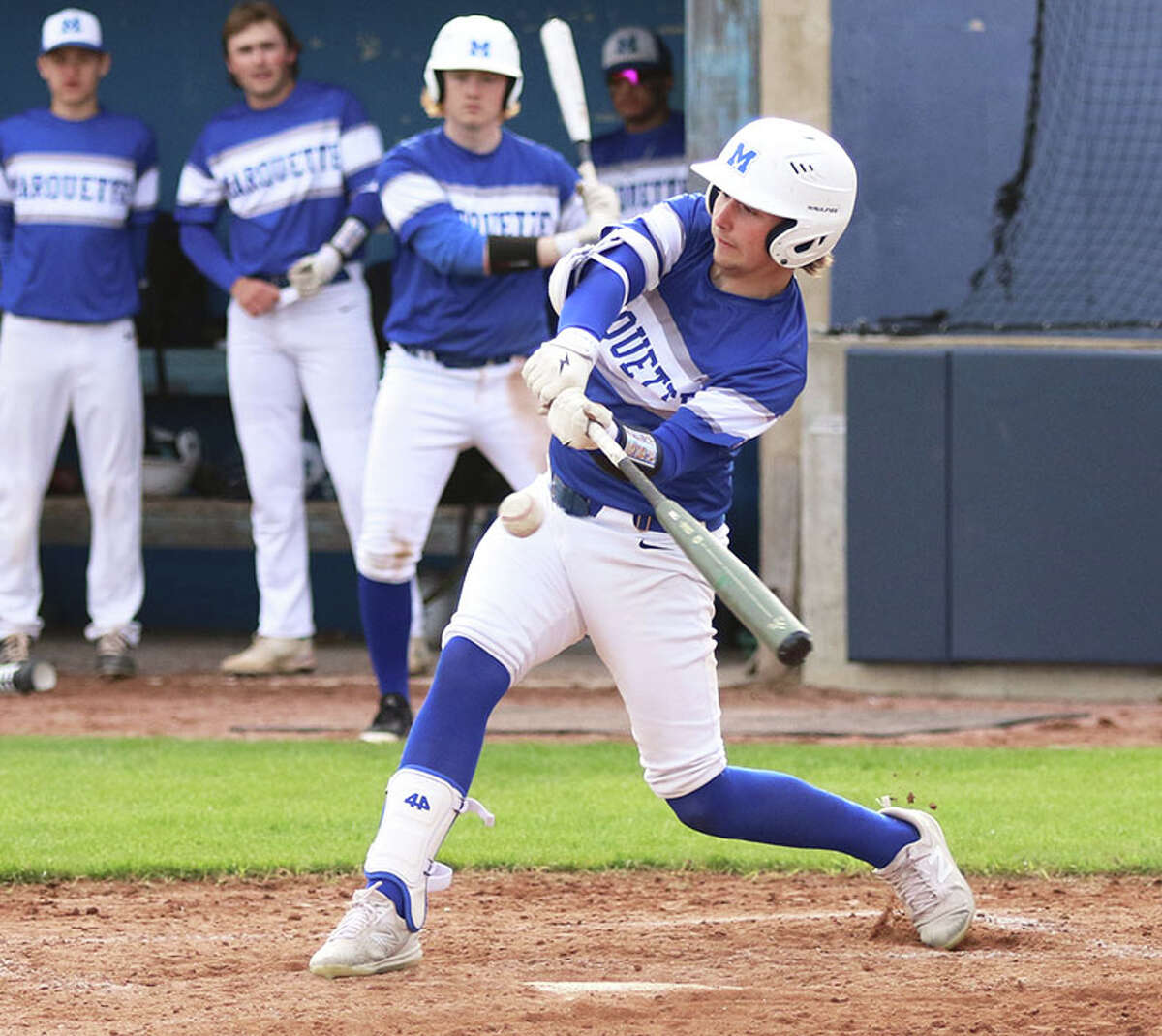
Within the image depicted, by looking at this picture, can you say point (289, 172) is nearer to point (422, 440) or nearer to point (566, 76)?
point (566, 76)

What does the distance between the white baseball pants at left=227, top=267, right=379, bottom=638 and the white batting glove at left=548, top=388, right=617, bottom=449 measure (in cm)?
436

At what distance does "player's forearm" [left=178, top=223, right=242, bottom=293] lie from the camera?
26.0ft

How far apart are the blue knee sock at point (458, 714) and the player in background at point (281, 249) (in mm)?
4125

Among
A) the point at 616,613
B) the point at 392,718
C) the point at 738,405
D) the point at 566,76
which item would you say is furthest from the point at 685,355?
the point at 566,76

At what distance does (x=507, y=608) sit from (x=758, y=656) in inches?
186

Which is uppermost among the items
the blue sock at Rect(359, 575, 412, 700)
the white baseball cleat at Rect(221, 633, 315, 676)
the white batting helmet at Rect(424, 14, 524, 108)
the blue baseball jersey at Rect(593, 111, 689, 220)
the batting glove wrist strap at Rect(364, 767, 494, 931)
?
the white batting helmet at Rect(424, 14, 524, 108)

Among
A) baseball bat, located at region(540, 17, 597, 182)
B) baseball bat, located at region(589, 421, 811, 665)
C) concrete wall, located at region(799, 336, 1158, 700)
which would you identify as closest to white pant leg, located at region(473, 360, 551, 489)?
baseball bat, located at region(540, 17, 597, 182)

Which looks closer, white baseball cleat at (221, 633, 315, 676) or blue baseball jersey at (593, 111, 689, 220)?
white baseball cleat at (221, 633, 315, 676)

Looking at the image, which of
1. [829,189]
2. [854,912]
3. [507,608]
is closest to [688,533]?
[507,608]

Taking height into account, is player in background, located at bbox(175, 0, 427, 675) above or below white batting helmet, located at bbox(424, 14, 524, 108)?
below

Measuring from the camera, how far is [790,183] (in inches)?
146

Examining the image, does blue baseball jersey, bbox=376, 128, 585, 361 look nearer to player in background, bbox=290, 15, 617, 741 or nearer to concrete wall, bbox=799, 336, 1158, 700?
player in background, bbox=290, 15, 617, 741


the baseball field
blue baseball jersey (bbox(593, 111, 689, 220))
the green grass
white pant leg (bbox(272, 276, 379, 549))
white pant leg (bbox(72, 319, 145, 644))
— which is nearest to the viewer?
the baseball field

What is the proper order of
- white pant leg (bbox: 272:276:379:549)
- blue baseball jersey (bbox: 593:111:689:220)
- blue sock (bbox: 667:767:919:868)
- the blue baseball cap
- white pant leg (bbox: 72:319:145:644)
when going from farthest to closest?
1. blue baseball jersey (bbox: 593:111:689:220)
2. white pant leg (bbox: 72:319:145:644)
3. the blue baseball cap
4. white pant leg (bbox: 272:276:379:549)
5. blue sock (bbox: 667:767:919:868)
